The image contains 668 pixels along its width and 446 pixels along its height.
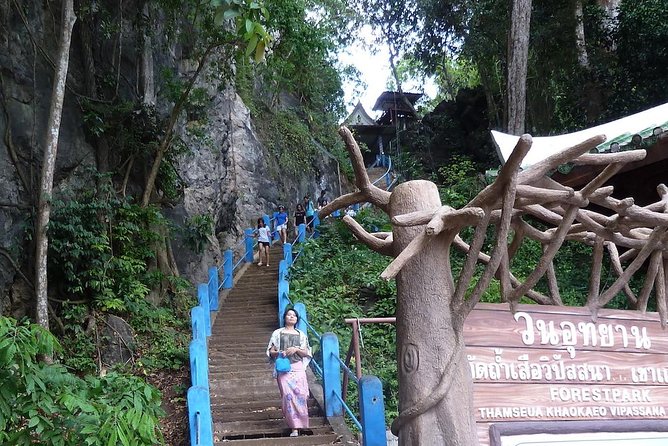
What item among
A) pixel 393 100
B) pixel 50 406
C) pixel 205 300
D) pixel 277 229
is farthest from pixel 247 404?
pixel 393 100

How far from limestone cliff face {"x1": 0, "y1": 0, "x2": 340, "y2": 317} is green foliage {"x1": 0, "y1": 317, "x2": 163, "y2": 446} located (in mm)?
6400

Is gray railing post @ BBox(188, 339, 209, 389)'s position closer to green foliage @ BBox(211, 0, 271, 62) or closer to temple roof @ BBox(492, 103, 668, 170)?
green foliage @ BBox(211, 0, 271, 62)

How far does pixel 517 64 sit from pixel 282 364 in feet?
30.4

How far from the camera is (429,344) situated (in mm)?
3119

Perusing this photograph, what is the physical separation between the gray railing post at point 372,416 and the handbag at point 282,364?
1555 millimetres

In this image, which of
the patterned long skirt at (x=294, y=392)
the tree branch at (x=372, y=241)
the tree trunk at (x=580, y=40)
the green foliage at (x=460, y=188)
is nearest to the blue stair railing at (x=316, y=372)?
the tree branch at (x=372, y=241)

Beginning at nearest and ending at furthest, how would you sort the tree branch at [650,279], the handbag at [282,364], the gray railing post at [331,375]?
the tree branch at [650,279]
the handbag at [282,364]
the gray railing post at [331,375]

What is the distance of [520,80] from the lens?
1305 cm

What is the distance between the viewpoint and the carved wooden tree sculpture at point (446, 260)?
302 centimetres

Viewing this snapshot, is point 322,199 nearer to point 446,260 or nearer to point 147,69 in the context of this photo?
point 147,69

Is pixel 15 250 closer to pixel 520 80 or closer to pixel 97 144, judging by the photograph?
pixel 97 144

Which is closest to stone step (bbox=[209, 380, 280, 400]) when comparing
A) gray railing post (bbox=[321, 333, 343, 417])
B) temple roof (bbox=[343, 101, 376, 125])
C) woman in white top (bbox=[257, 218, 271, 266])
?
gray railing post (bbox=[321, 333, 343, 417])

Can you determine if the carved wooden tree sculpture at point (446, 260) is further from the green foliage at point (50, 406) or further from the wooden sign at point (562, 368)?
the green foliage at point (50, 406)

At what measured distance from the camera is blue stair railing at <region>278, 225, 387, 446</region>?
191 inches
